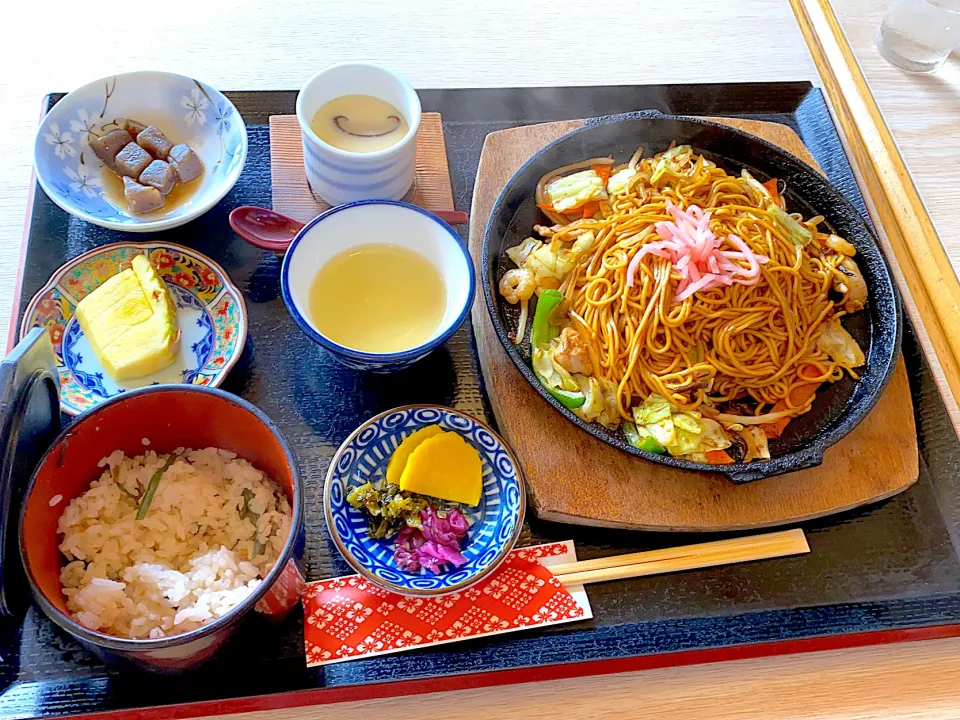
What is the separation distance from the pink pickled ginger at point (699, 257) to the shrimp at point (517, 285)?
0.70 ft

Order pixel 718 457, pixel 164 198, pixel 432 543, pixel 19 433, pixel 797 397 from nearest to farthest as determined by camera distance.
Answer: pixel 19 433, pixel 432 543, pixel 718 457, pixel 797 397, pixel 164 198

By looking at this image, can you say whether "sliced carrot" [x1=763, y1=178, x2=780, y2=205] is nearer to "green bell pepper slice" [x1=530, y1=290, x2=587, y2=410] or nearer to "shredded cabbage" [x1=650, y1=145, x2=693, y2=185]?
"shredded cabbage" [x1=650, y1=145, x2=693, y2=185]

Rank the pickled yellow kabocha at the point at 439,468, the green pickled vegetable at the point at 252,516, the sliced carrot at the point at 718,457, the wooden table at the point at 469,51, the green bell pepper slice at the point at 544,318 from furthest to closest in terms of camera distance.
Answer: the wooden table at the point at 469,51, the green bell pepper slice at the point at 544,318, the sliced carrot at the point at 718,457, the pickled yellow kabocha at the point at 439,468, the green pickled vegetable at the point at 252,516

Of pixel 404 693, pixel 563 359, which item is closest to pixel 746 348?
pixel 563 359

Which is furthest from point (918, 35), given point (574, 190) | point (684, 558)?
point (684, 558)

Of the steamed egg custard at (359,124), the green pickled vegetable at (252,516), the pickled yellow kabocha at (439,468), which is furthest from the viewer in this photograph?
the steamed egg custard at (359,124)

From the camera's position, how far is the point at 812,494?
1532 mm

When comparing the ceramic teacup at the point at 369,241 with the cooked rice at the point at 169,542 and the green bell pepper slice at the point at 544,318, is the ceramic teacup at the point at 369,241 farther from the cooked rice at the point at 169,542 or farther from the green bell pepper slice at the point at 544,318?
the cooked rice at the point at 169,542

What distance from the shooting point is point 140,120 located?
185 cm

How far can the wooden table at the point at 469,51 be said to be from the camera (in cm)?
207

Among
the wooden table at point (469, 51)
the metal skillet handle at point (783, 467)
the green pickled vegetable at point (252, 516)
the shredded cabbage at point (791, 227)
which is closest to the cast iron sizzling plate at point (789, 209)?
the metal skillet handle at point (783, 467)

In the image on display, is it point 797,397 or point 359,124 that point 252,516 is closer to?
point 359,124

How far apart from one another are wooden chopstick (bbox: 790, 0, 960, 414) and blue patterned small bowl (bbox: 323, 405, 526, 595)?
1091mm

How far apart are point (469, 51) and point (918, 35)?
135 centimetres
